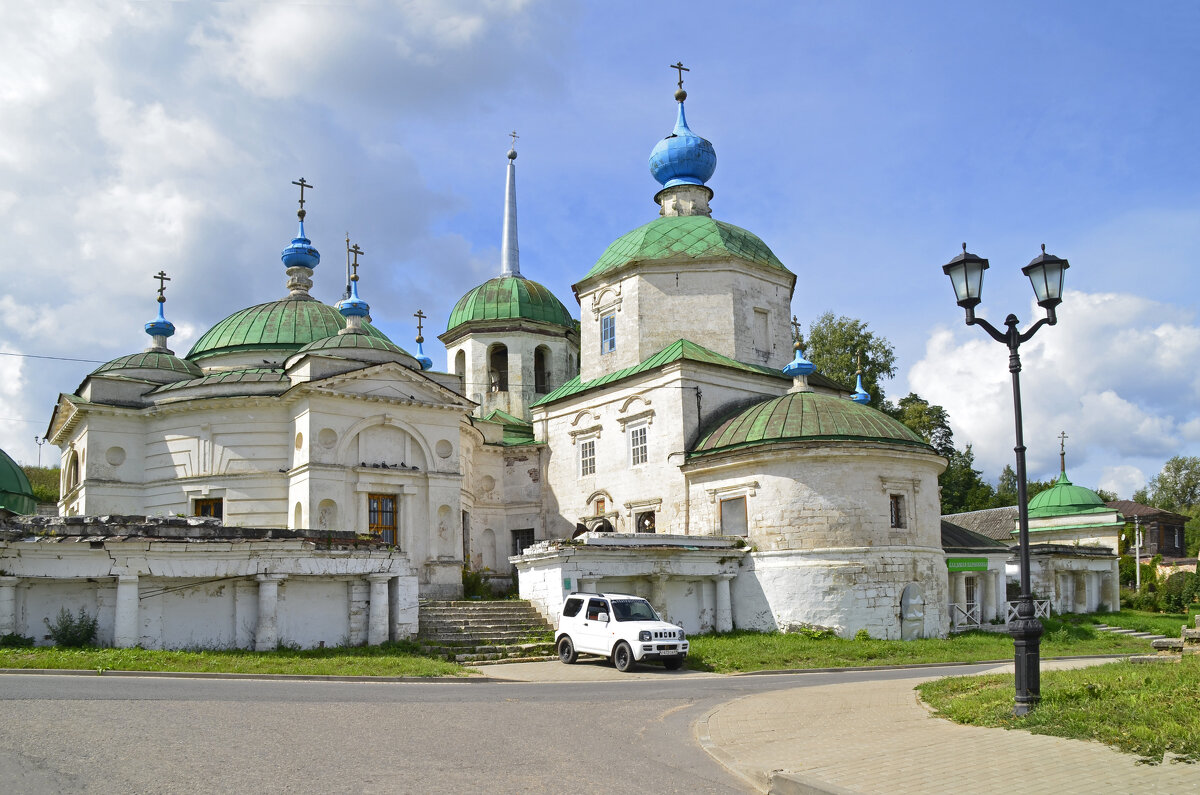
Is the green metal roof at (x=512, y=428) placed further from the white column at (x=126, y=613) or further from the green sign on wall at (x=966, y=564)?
the white column at (x=126, y=613)

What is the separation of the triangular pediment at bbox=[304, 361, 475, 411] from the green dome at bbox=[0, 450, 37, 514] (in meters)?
16.1

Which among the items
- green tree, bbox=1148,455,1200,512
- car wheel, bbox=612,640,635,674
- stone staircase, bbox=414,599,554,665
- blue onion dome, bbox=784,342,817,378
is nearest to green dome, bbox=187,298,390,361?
stone staircase, bbox=414,599,554,665

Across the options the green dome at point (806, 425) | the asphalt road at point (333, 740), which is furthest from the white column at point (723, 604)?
the asphalt road at point (333, 740)

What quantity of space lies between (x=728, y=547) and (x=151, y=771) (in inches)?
834

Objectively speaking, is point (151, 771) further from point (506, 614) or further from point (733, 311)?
point (733, 311)

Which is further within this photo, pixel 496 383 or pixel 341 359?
pixel 496 383

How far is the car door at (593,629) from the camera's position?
70.4ft

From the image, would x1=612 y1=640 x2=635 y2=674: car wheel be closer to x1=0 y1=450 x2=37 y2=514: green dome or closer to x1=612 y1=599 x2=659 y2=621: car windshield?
x1=612 y1=599 x2=659 y2=621: car windshield

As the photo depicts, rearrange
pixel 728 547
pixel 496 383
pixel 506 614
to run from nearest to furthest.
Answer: pixel 506 614
pixel 728 547
pixel 496 383

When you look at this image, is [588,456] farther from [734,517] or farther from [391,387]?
[391,387]

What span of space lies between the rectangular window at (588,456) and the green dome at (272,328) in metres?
8.25

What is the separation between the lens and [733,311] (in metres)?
33.8

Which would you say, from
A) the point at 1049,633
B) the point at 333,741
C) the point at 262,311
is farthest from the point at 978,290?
the point at 262,311

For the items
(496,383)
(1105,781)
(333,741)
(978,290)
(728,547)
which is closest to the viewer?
(1105,781)
